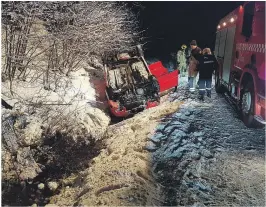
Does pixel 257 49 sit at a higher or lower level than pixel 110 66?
higher

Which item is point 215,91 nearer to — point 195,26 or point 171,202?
point 171,202

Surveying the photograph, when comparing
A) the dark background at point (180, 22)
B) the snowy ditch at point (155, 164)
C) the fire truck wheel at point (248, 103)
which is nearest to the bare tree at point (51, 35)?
the snowy ditch at point (155, 164)

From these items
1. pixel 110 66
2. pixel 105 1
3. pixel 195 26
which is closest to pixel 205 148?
pixel 110 66

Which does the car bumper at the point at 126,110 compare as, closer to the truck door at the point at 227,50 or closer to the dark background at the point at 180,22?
the truck door at the point at 227,50

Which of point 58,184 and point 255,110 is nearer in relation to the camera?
point 58,184

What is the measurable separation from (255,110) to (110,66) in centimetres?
472

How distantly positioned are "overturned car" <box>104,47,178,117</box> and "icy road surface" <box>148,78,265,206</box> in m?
1.35

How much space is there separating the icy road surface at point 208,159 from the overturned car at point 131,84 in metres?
1.35

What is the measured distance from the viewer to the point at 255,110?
18.7 ft

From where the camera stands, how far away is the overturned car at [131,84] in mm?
7957

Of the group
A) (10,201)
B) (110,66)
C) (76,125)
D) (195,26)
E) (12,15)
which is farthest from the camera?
(195,26)

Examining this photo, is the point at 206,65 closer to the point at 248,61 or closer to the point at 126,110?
the point at 248,61

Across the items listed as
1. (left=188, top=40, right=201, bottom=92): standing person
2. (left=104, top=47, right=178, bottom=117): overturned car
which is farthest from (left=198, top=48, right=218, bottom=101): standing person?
(left=104, top=47, right=178, bottom=117): overturned car

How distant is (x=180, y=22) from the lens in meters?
28.3
